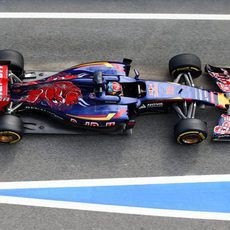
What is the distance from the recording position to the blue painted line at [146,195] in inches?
324

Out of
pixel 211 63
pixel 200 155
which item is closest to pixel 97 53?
pixel 211 63

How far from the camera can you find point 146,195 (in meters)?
8.32

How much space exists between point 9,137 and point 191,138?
3614 mm

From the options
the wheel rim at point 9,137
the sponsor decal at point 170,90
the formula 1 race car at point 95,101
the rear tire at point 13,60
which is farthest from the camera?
the rear tire at point 13,60

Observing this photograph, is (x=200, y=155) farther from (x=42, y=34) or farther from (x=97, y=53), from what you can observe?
(x=42, y=34)

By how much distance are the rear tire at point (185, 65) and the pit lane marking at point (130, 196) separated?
7.85 feet

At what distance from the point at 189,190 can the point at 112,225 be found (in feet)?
5.54

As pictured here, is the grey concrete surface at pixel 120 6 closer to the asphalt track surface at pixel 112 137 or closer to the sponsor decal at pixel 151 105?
the asphalt track surface at pixel 112 137

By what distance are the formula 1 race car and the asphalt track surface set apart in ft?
1.10

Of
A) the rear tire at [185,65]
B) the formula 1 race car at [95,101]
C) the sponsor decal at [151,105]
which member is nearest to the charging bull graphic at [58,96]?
the formula 1 race car at [95,101]

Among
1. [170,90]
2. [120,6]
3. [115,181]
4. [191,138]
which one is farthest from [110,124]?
[120,6]

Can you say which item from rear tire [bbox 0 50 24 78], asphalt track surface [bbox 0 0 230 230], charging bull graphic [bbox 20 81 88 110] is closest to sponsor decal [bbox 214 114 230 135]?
asphalt track surface [bbox 0 0 230 230]

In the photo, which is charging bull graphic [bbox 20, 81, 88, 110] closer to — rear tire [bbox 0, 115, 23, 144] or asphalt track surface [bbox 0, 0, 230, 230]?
rear tire [bbox 0, 115, 23, 144]

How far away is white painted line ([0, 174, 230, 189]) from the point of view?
830 centimetres
